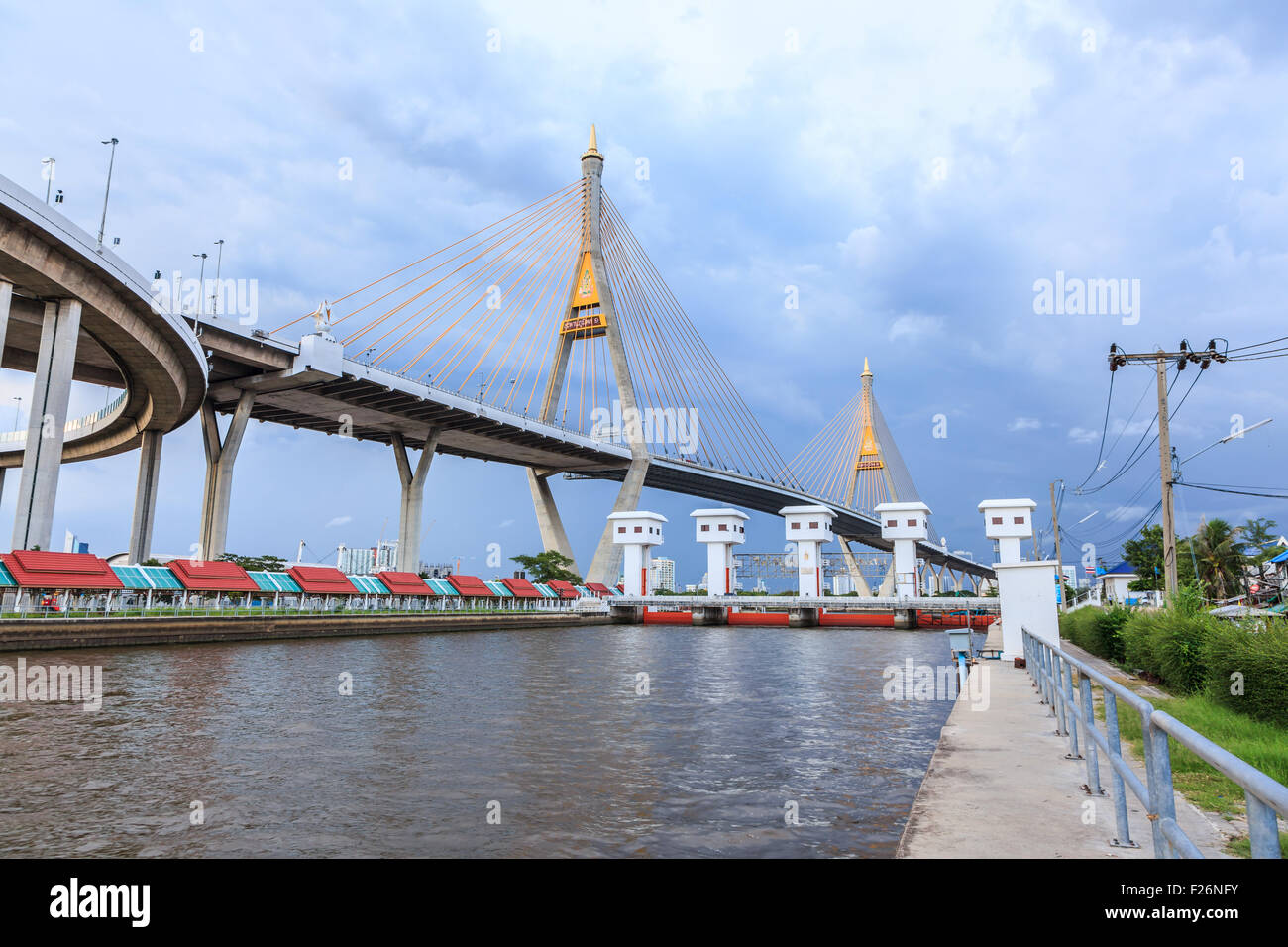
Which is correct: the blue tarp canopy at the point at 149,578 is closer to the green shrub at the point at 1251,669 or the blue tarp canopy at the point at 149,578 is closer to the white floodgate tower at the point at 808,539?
the green shrub at the point at 1251,669

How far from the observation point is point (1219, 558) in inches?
2117

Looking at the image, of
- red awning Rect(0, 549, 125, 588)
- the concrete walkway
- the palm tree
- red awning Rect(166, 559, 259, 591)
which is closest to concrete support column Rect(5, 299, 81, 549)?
red awning Rect(0, 549, 125, 588)

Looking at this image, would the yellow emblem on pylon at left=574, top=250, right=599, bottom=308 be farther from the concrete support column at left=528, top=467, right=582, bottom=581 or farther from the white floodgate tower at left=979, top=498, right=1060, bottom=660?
the white floodgate tower at left=979, top=498, right=1060, bottom=660

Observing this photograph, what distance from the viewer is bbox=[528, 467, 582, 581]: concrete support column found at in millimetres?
71000

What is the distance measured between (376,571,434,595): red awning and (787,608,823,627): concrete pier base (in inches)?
989

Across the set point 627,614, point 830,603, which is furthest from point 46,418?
A: point 830,603

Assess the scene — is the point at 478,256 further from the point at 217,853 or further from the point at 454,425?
the point at 217,853

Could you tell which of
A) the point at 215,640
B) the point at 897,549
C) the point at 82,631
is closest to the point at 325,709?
the point at 82,631

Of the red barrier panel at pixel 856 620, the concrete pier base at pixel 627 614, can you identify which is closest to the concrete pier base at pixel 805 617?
the red barrier panel at pixel 856 620

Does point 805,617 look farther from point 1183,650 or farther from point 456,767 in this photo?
point 456,767

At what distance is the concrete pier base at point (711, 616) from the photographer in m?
58.5

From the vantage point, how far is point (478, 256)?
185 feet

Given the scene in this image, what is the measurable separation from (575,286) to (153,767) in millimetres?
55334
